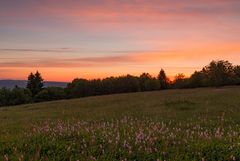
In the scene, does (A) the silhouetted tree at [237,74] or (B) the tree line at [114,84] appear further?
(A) the silhouetted tree at [237,74]

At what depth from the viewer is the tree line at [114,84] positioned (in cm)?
9731

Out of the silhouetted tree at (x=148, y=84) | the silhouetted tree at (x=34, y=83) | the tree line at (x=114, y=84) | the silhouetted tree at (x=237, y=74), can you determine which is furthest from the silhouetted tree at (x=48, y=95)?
the silhouetted tree at (x=237, y=74)

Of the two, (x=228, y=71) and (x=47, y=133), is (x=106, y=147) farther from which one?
(x=228, y=71)

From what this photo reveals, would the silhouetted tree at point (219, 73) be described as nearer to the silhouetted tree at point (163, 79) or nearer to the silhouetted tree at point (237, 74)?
the silhouetted tree at point (237, 74)

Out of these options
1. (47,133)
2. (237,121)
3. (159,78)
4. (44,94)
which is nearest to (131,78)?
(159,78)

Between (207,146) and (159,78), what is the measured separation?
140 metres

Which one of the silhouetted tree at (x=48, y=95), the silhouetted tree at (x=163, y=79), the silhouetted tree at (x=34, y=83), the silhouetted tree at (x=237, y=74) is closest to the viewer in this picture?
the silhouetted tree at (x=237, y=74)

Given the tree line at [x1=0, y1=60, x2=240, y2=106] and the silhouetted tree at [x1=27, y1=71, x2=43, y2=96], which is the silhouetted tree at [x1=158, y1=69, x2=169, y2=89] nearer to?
the tree line at [x1=0, y1=60, x2=240, y2=106]

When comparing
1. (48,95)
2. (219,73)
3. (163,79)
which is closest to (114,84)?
(48,95)

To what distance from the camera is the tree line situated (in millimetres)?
97312

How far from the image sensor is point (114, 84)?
126m

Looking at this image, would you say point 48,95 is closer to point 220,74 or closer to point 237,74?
point 220,74

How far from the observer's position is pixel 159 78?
147500 millimetres

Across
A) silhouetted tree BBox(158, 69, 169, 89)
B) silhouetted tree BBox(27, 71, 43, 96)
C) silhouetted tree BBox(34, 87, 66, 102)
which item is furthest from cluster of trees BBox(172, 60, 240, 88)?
silhouetted tree BBox(27, 71, 43, 96)
